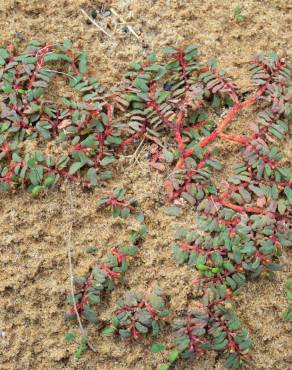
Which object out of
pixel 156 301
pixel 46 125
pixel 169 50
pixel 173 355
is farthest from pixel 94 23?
pixel 173 355

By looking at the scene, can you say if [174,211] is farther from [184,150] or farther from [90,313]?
[90,313]

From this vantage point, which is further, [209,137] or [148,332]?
[209,137]

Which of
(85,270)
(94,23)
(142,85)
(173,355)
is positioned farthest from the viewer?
(94,23)

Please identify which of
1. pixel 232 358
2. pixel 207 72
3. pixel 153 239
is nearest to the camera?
pixel 232 358

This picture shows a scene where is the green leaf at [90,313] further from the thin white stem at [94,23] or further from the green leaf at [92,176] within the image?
the thin white stem at [94,23]

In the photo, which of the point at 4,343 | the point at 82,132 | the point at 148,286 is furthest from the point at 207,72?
the point at 4,343

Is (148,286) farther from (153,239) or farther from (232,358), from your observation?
(232,358)

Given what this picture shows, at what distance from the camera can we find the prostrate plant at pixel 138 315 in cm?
249

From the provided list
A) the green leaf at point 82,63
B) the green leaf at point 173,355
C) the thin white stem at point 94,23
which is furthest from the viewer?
the thin white stem at point 94,23

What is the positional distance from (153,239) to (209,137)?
578mm

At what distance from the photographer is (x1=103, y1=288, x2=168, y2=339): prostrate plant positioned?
2.49 m

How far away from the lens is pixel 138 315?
8.22 ft

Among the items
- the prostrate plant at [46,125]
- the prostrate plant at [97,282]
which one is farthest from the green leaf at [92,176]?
the prostrate plant at [97,282]

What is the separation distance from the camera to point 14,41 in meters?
2.96
